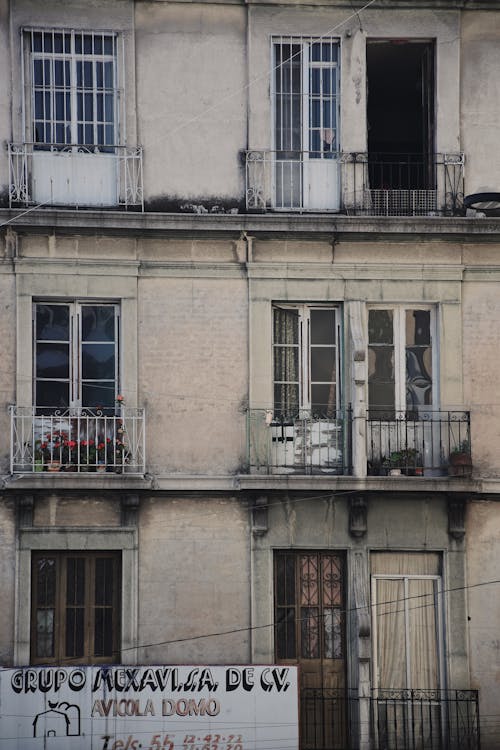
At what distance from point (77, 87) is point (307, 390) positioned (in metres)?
6.00

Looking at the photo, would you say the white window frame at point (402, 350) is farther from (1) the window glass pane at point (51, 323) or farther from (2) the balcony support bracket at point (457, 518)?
(1) the window glass pane at point (51, 323)

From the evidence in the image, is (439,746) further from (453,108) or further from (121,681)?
(453,108)

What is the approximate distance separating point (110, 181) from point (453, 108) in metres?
5.59

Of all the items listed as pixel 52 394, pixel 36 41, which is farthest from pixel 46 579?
pixel 36 41

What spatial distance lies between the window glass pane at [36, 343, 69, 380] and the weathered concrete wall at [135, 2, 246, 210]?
9.30ft

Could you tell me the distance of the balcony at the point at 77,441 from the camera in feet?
73.9

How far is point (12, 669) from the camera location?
2142cm

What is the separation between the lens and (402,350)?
77.8ft

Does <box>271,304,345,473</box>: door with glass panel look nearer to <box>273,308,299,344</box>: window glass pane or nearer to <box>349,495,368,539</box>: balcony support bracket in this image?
<box>273,308,299,344</box>: window glass pane

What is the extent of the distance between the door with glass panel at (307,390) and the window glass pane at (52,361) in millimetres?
3296

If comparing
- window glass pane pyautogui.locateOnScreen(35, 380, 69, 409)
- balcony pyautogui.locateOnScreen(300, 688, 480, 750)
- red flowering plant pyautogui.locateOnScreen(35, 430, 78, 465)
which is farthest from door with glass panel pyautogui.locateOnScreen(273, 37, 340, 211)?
balcony pyautogui.locateOnScreen(300, 688, 480, 750)

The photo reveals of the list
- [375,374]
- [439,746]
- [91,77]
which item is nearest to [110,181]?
[91,77]

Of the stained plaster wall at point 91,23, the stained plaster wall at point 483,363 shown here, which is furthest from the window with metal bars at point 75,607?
the stained plaster wall at point 91,23

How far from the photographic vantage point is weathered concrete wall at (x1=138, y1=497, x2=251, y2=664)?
22.5 metres
